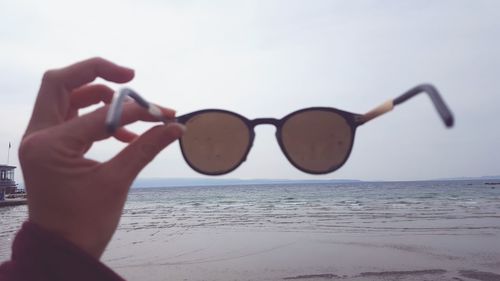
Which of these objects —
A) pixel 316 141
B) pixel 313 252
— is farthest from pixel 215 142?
pixel 313 252

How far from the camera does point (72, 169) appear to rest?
38.9 inches

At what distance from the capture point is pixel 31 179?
990mm

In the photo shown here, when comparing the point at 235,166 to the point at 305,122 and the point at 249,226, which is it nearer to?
the point at 305,122

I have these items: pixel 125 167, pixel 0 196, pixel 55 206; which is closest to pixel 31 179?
pixel 55 206

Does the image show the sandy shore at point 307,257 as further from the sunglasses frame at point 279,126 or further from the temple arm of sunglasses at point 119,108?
the temple arm of sunglasses at point 119,108

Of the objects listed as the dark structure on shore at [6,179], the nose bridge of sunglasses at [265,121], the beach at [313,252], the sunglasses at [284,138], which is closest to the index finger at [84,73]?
the sunglasses at [284,138]

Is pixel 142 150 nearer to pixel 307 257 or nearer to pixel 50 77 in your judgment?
pixel 50 77

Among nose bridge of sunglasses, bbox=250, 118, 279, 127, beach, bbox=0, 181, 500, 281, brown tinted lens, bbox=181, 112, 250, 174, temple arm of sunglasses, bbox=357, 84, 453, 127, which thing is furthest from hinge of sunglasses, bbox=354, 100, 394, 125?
beach, bbox=0, 181, 500, 281

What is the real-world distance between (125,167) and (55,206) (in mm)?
197

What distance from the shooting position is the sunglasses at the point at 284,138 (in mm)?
1707

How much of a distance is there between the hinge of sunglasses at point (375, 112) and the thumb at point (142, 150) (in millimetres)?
672

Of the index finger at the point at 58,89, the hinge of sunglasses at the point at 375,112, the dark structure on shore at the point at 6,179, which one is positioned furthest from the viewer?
the dark structure on shore at the point at 6,179

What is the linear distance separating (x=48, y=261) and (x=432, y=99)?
3.48 ft

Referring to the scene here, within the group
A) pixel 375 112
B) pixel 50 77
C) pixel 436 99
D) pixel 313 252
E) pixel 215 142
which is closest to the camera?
pixel 436 99
